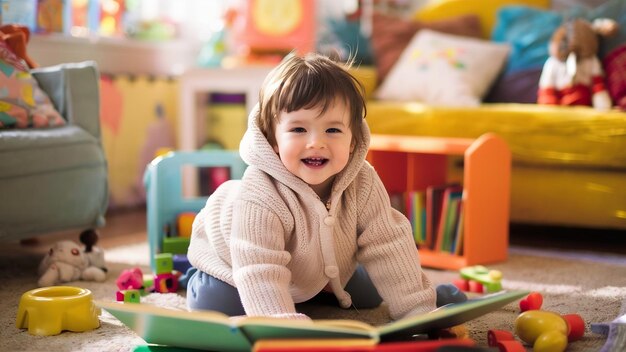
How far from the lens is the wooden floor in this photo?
2322 millimetres

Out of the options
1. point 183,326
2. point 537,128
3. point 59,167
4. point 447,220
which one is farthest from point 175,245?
point 537,128

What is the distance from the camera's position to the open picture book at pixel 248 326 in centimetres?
100

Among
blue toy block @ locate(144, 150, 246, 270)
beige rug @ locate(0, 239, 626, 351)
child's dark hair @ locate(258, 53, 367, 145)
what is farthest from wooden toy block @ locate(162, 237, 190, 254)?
child's dark hair @ locate(258, 53, 367, 145)

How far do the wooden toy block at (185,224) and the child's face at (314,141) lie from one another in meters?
0.64

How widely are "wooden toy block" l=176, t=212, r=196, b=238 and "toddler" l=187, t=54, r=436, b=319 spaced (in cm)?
45

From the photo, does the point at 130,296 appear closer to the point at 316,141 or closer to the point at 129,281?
the point at 129,281

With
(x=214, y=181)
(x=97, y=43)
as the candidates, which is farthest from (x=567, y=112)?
(x=97, y=43)

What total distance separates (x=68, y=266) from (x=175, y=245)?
0.81 ft

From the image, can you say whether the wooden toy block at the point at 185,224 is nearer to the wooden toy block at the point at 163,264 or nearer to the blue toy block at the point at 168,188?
the blue toy block at the point at 168,188

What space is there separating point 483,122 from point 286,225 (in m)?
1.18

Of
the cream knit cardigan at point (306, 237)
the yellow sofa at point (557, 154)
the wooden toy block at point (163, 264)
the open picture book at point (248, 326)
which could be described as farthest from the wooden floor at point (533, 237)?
the open picture book at point (248, 326)

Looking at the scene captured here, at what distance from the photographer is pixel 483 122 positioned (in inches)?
94.1

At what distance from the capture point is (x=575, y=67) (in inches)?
99.8

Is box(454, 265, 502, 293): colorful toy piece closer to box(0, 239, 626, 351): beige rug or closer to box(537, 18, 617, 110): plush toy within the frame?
box(0, 239, 626, 351): beige rug
